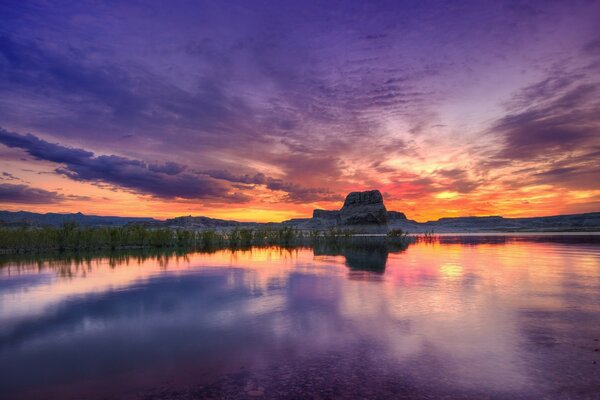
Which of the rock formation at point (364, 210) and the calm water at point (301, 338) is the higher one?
the rock formation at point (364, 210)

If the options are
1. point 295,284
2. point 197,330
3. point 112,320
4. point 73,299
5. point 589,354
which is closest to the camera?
point 589,354

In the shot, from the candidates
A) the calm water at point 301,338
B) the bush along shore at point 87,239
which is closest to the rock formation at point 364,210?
the bush along shore at point 87,239

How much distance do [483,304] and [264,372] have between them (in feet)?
28.9

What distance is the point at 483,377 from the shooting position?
672 cm

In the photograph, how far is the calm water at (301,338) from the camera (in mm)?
6453

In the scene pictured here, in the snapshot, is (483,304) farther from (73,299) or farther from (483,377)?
(73,299)

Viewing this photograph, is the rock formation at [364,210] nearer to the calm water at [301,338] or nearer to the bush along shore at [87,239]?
the bush along shore at [87,239]

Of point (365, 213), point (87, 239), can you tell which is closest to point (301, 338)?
point (87, 239)

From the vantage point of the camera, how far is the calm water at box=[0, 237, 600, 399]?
6.45 m

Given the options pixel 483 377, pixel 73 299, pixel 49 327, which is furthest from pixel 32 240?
pixel 483 377

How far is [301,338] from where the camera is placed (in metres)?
9.10

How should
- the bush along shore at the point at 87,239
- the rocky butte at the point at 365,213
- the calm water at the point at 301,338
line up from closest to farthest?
the calm water at the point at 301,338, the bush along shore at the point at 87,239, the rocky butte at the point at 365,213

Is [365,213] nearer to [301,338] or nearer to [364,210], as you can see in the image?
[364,210]

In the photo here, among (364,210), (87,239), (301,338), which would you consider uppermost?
(364,210)
